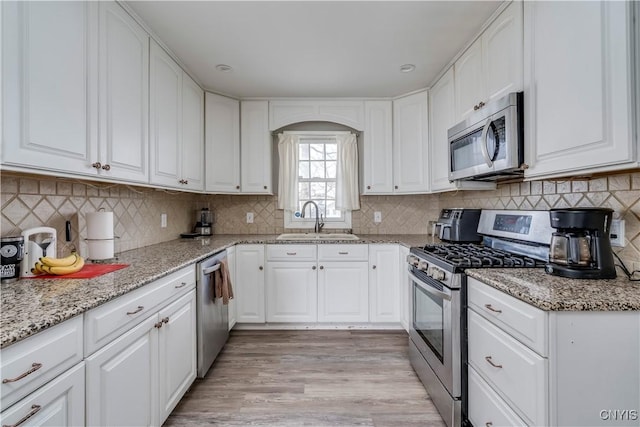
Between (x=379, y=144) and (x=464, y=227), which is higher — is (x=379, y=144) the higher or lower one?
the higher one

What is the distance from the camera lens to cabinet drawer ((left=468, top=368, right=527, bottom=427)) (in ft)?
3.84

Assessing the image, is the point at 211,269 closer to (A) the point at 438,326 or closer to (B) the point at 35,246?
(B) the point at 35,246

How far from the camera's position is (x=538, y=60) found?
143cm

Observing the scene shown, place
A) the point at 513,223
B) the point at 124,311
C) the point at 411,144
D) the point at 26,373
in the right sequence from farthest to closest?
the point at 411,144 → the point at 513,223 → the point at 124,311 → the point at 26,373

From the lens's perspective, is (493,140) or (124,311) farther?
(493,140)

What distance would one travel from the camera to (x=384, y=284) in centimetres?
278

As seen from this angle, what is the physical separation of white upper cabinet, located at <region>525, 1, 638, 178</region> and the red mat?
2.18 m

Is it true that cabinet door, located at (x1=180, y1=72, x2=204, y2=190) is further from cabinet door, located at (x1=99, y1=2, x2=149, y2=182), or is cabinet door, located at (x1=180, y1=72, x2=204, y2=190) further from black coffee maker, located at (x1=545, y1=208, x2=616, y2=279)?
black coffee maker, located at (x1=545, y1=208, x2=616, y2=279)

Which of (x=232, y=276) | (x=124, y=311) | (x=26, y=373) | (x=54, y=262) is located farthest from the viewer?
(x=232, y=276)

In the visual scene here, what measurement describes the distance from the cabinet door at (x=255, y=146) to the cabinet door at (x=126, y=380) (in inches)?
73.1

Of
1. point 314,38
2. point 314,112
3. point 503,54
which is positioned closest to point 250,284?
point 314,112

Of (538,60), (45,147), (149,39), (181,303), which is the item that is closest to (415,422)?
(181,303)

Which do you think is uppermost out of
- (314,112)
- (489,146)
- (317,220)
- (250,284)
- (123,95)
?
(314,112)

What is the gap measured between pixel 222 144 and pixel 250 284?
1419 mm
